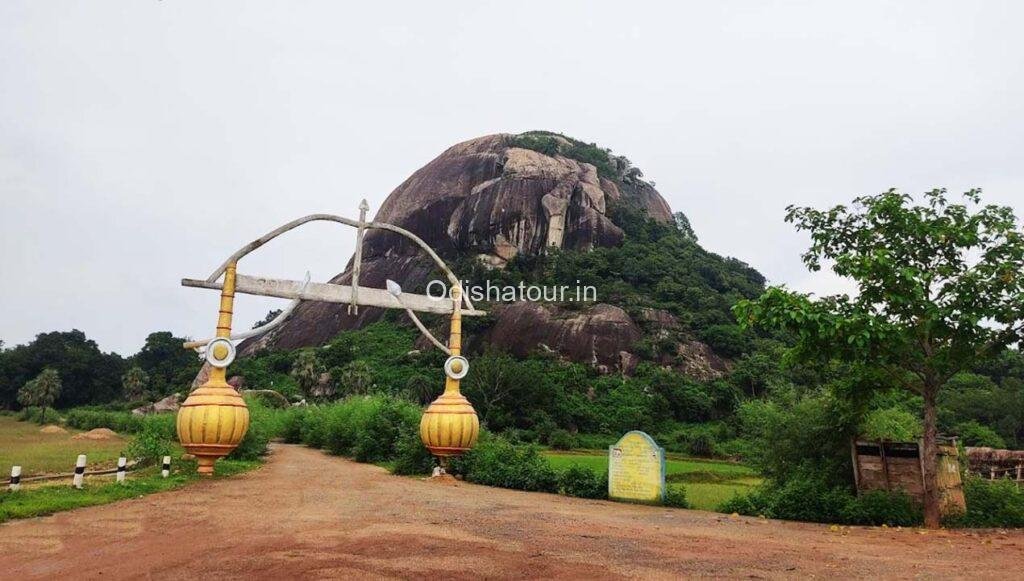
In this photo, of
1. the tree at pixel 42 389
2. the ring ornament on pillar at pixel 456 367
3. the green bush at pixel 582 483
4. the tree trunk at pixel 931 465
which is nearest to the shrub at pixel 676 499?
the green bush at pixel 582 483

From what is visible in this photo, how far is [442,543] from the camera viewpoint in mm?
6066

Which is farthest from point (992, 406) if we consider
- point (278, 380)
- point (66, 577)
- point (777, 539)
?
point (278, 380)

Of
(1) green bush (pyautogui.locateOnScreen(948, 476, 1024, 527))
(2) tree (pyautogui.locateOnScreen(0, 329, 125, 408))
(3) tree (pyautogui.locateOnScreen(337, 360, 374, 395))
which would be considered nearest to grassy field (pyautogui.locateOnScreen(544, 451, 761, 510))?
(1) green bush (pyautogui.locateOnScreen(948, 476, 1024, 527))

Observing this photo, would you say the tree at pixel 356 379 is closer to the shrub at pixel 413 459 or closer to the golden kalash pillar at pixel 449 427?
the shrub at pixel 413 459

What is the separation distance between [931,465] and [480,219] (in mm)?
52384

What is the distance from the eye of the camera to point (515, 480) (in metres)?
12.1

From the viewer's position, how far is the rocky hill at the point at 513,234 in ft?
147

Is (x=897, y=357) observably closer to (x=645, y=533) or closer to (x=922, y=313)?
(x=922, y=313)

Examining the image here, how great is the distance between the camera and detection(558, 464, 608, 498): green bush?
11.2m

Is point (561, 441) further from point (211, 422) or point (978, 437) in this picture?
point (211, 422)

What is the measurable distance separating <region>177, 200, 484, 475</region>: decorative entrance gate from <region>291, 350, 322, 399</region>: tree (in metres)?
31.4

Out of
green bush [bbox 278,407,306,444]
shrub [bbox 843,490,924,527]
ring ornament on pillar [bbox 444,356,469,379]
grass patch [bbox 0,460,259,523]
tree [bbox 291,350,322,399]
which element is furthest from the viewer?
tree [bbox 291,350,322,399]

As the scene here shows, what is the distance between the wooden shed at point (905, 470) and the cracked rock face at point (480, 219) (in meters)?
48.4

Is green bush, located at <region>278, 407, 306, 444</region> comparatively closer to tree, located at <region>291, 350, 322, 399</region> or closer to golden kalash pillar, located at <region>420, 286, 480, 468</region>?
golden kalash pillar, located at <region>420, 286, 480, 468</region>
